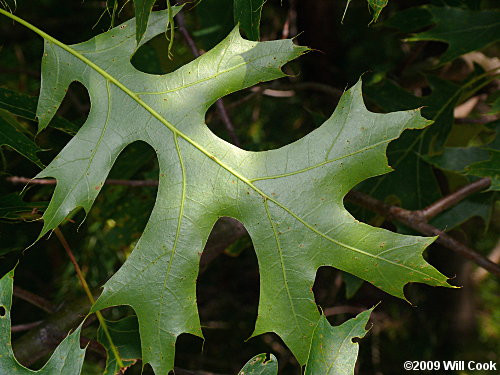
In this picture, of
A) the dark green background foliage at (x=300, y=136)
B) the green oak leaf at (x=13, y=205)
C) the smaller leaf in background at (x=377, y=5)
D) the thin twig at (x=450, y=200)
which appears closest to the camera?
the smaller leaf in background at (x=377, y=5)

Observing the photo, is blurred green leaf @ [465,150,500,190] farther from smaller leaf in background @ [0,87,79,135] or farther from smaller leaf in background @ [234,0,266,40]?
smaller leaf in background @ [0,87,79,135]

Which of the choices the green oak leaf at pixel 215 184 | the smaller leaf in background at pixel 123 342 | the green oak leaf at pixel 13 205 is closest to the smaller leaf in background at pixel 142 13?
the green oak leaf at pixel 215 184

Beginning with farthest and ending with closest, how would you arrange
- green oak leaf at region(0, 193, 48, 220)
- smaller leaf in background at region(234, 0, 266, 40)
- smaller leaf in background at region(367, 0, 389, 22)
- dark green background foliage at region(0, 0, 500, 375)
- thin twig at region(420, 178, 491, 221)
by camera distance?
dark green background foliage at region(0, 0, 500, 375)
thin twig at region(420, 178, 491, 221)
green oak leaf at region(0, 193, 48, 220)
smaller leaf in background at region(234, 0, 266, 40)
smaller leaf in background at region(367, 0, 389, 22)

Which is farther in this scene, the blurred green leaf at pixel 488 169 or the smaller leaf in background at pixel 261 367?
the blurred green leaf at pixel 488 169

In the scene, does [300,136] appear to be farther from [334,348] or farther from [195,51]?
[334,348]

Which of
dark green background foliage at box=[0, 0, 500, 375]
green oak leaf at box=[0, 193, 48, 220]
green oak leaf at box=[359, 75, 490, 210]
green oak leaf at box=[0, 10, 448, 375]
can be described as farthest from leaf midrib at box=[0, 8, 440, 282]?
green oak leaf at box=[359, 75, 490, 210]

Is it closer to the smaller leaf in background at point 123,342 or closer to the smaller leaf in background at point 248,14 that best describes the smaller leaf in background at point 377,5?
the smaller leaf in background at point 248,14

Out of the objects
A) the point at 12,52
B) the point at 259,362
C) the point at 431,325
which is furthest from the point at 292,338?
the point at 431,325
